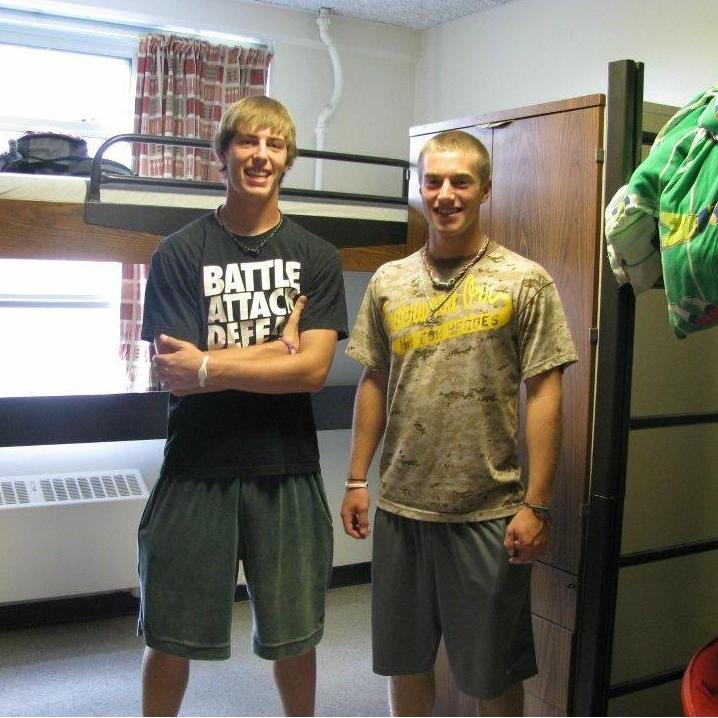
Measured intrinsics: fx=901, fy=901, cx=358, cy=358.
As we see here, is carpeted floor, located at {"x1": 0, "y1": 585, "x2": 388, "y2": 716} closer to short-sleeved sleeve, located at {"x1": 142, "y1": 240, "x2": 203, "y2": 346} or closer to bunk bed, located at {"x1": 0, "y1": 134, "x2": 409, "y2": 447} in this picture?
bunk bed, located at {"x1": 0, "y1": 134, "x2": 409, "y2": 447}

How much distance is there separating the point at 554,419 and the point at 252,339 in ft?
2.05

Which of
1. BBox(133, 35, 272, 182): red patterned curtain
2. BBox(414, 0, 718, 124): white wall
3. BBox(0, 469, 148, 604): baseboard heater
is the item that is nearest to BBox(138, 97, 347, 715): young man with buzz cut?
BBox(0, 469, 148, 604): baseboard heater

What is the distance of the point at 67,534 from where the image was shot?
3.38 meters

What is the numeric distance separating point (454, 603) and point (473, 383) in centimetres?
45

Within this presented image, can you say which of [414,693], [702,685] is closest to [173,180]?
[414,693]

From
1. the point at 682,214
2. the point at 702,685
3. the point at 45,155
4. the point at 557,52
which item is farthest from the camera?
the point at 557,52

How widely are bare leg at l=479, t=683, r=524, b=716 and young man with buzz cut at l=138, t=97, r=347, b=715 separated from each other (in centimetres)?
40

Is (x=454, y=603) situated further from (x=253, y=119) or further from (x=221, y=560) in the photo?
(x=253, y=119)

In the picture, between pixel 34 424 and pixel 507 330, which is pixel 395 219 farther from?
pixel 34 424

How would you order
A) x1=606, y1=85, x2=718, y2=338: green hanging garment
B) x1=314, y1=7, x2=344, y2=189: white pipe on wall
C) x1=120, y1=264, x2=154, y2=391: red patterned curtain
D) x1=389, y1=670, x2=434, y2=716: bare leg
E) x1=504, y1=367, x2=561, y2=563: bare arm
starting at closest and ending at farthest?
x1=606, y1=85, x2=718, y2=338: green hanging garment, x1=504, y1=367, x2=561, y2=563: bare arm, x1=389, y1=670, x2=434, y2=716: bare leg, x1=120, y1=264, x2=154, y2=391: red patterned curtain, x1=314, y1=7, x2=344, y2=189: white pipe on wall

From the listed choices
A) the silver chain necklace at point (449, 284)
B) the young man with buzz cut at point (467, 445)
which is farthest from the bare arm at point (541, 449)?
the silver chain necklace at point (449, 284)

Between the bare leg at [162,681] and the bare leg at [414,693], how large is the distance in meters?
0.46

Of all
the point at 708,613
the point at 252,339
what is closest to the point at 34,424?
the point at 252,339

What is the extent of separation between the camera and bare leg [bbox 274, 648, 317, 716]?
1.83 meters
